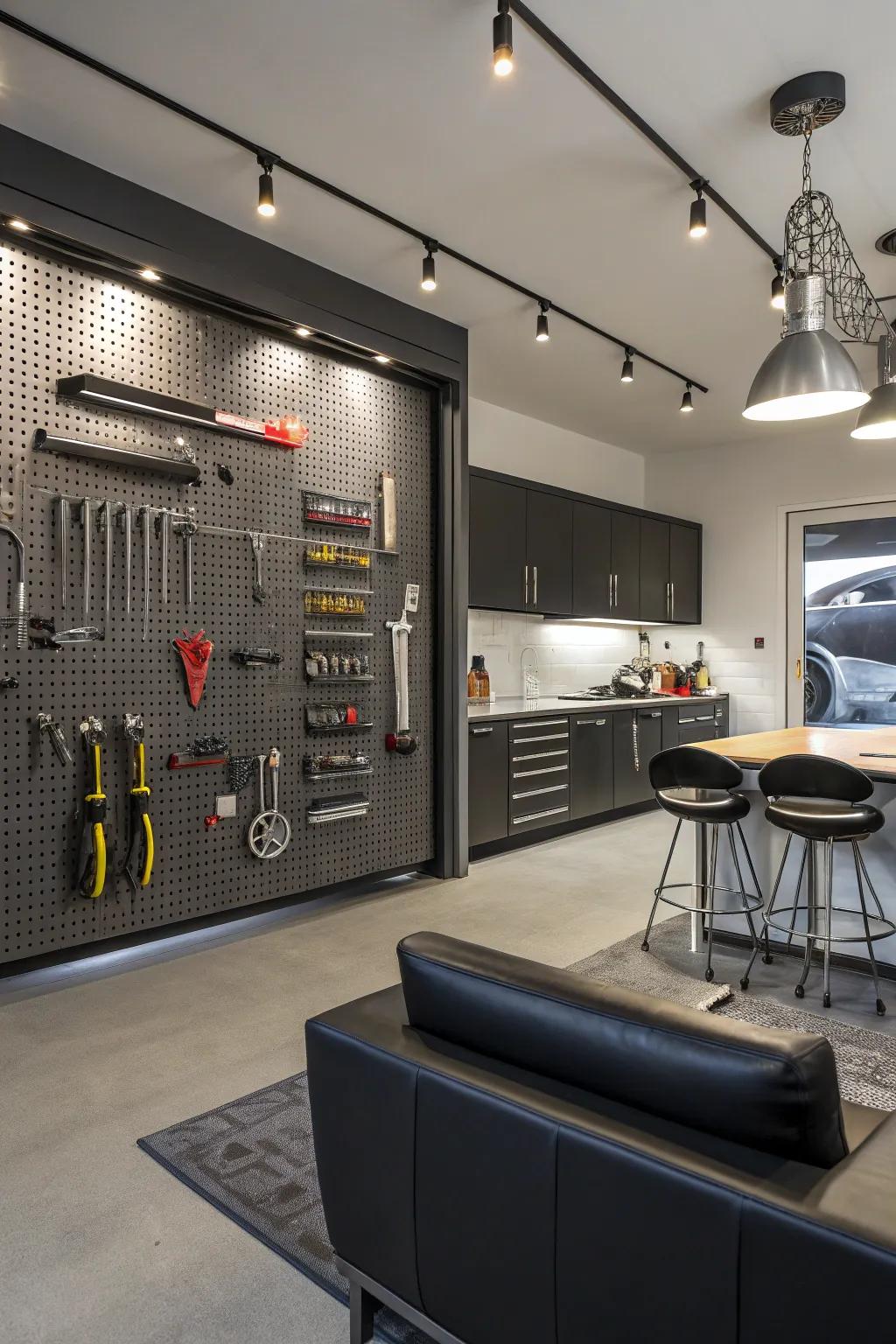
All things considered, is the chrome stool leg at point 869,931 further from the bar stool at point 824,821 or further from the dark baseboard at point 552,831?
the dark baseboard at point 552,831

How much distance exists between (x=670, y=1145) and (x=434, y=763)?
12.3ft

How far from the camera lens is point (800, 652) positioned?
7.24 meters

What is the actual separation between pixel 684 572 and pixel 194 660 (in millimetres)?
5144

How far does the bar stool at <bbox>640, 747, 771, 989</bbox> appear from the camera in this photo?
3.35 metres

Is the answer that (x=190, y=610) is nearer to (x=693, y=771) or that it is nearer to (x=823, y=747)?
(x=693, y=771)

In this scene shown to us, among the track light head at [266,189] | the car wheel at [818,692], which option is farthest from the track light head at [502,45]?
the car wheel at [818,692]

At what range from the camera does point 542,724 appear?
562 cm

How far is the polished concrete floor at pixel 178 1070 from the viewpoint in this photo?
1.67 m

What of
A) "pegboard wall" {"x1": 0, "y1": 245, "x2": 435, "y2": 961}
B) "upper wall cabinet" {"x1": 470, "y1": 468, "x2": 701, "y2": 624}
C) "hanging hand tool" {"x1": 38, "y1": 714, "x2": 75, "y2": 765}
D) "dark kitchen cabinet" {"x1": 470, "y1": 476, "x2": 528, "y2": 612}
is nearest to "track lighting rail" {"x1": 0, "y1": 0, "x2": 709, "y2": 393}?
"pegboard wall" {"x1": 0, "y1": 245, "x2": 435, "y2": 961}

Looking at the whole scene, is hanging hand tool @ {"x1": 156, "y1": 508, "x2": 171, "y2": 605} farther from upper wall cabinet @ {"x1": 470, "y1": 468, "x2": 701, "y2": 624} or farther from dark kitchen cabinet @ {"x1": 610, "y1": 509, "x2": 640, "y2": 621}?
dark kitchen cabinet @ {"x1": 610, "y1": 509, "x2": 640, "y2": 621}

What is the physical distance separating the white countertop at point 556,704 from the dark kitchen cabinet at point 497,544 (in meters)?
0.65

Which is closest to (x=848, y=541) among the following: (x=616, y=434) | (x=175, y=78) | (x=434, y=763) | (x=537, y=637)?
(x=616, y=434)

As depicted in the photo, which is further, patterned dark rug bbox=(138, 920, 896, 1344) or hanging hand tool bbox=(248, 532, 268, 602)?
hanging hand tool bbox=(248, 532, 268, 602)

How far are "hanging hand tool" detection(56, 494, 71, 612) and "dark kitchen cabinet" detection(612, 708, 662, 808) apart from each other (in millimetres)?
4128
